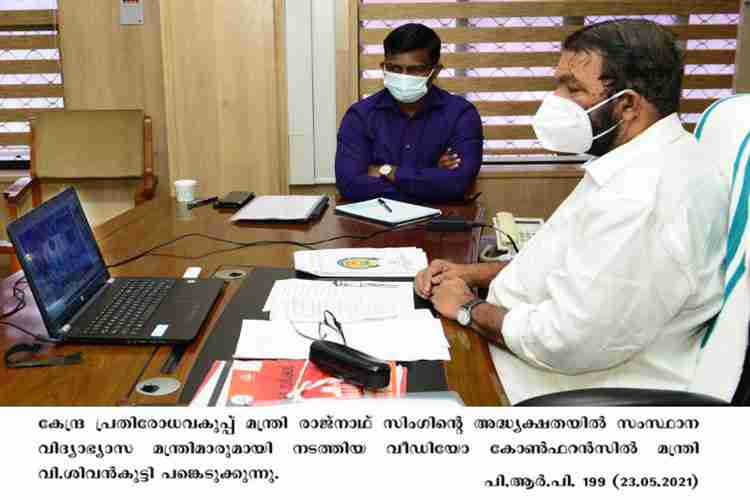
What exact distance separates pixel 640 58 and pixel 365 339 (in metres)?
0.69

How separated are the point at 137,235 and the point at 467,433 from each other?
4.59 ft

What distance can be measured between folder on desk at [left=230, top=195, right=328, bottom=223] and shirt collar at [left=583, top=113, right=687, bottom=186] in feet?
3.36

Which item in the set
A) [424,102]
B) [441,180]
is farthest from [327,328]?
[424,102]

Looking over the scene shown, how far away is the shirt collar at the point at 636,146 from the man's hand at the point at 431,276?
361 millimetres

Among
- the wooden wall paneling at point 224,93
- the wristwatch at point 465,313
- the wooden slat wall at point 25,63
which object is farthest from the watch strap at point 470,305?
the wooden slat wall at point 25,63

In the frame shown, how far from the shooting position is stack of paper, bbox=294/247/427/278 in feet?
5.24

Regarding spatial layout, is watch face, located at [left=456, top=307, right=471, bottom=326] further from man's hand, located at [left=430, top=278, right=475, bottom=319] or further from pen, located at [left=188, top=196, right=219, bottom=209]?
pen, located at [left=188, top=196, right=219, bottom=209]

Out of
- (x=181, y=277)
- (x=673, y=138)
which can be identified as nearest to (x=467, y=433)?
(x=673, y=138)

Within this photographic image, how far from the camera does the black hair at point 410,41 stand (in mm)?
2637

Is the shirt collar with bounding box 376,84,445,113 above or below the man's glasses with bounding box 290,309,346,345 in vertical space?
above

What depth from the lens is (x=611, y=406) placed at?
88 cm

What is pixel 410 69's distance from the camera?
2.66 m

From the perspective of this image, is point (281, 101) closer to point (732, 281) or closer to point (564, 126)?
point (564, 126)

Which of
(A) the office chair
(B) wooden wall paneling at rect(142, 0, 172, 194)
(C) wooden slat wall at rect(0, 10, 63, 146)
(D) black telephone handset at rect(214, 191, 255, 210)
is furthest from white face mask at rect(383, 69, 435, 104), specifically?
(C) wooden slat wall at rect(0, 10, 63, 146)
